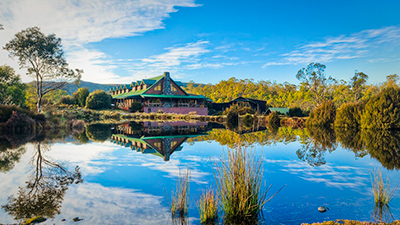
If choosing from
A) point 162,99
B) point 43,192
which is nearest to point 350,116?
point 43,192

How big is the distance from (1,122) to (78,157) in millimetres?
12126

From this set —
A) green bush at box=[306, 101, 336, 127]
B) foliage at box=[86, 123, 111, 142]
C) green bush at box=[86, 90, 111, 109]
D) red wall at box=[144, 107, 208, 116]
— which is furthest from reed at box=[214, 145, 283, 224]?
green bush at box=[86, 90, 111, 109]

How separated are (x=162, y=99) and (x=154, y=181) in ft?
136

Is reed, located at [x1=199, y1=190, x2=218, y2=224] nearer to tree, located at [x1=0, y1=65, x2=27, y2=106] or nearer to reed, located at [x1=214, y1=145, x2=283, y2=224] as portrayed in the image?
reed, located at [x1=214, y1=145, x2=283, y2=224]

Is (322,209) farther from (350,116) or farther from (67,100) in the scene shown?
(67,100)

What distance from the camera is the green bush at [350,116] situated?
69.8 ft

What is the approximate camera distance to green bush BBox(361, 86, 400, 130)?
18484 millimetres

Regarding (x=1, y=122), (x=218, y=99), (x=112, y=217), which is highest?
(x=218, y=99)

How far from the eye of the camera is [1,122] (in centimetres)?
1767

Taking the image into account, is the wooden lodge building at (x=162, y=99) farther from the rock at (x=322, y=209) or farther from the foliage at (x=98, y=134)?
the rock at (x=322, y=209)

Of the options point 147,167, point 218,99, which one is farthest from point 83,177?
point 218,99

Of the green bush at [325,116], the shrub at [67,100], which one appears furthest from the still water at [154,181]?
the shrub at [67,100]

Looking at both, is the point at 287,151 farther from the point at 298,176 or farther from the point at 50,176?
the point at 50,176

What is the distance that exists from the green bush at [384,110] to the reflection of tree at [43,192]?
19.6 metres
